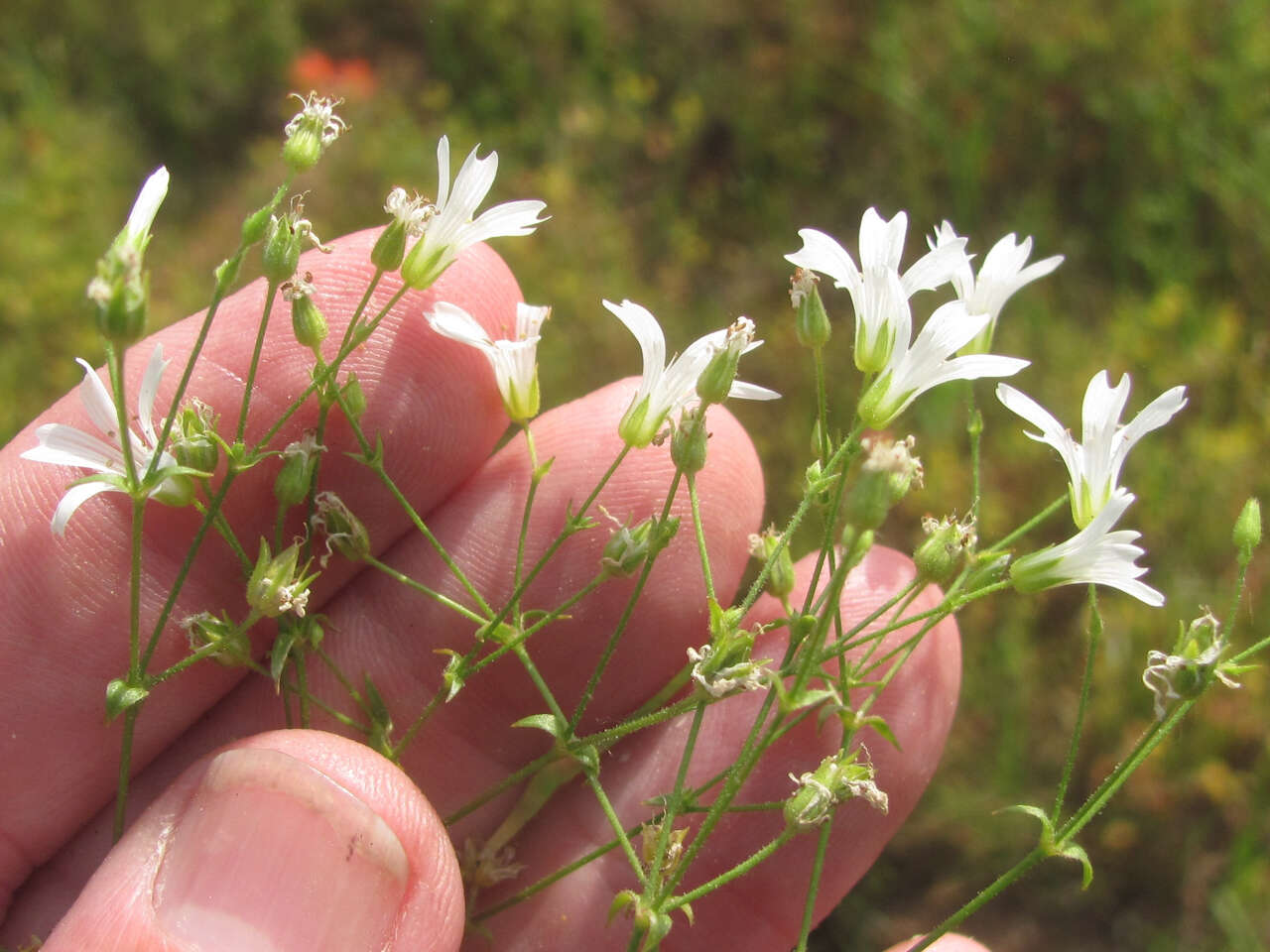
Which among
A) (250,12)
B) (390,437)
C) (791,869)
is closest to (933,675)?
(791,869)

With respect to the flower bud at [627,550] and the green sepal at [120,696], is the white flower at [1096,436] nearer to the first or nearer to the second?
the flower bud at [627,550]

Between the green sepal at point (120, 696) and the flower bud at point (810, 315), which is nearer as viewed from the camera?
the green sepal at point (120, 696)

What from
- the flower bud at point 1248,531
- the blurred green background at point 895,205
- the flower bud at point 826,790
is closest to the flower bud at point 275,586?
the flower bud at point 826,790

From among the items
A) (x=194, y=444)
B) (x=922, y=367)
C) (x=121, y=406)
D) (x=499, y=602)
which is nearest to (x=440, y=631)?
(x=499, y=602)

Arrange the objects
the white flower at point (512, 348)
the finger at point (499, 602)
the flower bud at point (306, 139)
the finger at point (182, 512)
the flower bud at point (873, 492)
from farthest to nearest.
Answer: the finger at point (499, 602), the finger at point (182, 512), the white flower at point (512, 348), the flower bud at point (306, 139), the flower bud at point (873, 492)

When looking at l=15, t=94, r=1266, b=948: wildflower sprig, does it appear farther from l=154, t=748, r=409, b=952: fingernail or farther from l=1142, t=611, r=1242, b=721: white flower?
l=154, t=748, r=409, b=952: fingernail

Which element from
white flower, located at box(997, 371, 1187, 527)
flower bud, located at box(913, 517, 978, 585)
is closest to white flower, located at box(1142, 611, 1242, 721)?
white flower, located at box(997, 371, 1187, 527)
